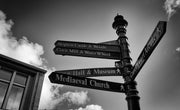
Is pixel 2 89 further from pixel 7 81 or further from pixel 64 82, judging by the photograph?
pixel 64 82

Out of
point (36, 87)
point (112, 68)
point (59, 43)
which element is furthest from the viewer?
point (36, 87)

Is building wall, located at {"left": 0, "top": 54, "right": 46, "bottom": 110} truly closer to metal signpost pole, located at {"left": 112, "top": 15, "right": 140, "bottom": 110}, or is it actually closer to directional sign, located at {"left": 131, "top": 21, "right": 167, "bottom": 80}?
metal signpost pole, located at {"left": 112, "top": 15, "right": 140, "bottom": 110}

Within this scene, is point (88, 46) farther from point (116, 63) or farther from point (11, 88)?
point (11, 88)

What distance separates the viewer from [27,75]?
644 cm

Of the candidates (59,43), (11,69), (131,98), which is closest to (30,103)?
(11,69)

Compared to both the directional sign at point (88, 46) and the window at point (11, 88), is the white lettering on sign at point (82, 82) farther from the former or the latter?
the window at point (11, 88)

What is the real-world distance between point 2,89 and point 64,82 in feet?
12.7

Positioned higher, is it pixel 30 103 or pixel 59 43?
pixel 59 43

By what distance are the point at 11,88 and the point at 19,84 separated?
1.14 ft

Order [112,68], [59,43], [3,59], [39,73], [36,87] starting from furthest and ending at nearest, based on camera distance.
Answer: [39,73], [36,87], [3,59], [59,43], [112,68]

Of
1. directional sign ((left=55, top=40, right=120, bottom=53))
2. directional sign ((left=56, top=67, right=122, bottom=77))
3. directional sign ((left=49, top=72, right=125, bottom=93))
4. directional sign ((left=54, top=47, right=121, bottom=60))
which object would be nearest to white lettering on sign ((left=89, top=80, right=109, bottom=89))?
directional sign ((left=49, top=72, right=125, bottom=93))

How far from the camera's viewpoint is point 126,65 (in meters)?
3.49

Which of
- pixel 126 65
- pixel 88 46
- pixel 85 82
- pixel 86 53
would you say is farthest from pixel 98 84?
pixel 88 46

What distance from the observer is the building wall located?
5.52 m
